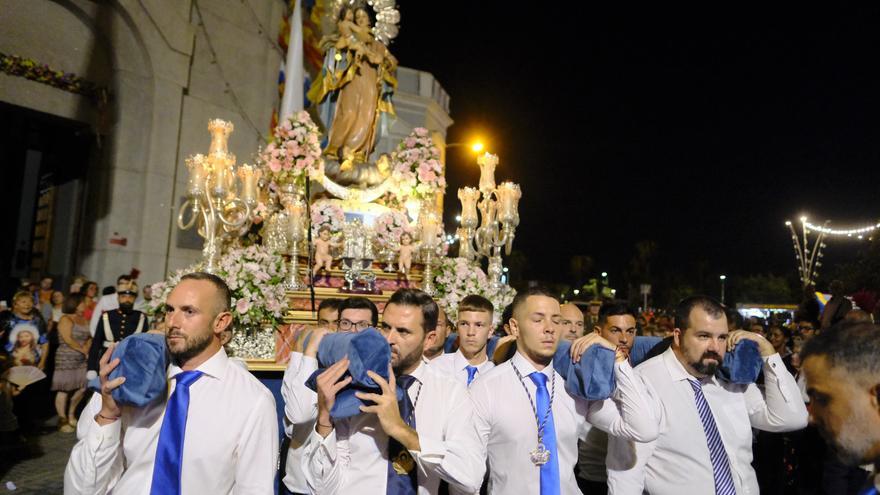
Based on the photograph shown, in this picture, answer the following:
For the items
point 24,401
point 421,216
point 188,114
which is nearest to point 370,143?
point 421,216

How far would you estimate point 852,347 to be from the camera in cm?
203

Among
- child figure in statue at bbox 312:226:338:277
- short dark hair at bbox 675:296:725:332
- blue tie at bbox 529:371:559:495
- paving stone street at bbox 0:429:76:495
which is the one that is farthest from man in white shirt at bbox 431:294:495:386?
paving stone street at bbox 0:429:76:495

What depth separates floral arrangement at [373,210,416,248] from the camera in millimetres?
9414

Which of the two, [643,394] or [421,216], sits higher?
[421,216]

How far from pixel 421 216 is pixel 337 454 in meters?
7.27

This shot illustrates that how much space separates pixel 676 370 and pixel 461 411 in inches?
65.6

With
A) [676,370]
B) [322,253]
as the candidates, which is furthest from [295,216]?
[676,370]

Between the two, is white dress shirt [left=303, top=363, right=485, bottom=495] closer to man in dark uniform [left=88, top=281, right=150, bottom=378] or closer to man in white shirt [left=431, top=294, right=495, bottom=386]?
man in white shirt [left=431, top=294, right=495, bottom=386]

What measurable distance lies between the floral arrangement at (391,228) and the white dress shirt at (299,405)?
220 inches

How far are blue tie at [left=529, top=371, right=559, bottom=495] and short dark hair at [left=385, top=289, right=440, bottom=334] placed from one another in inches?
27.2

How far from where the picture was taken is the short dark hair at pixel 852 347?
6.52 feet

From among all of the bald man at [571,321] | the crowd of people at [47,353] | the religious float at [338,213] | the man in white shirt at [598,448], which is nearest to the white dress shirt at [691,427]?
the man in white shirt at [598,448]

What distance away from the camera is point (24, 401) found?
8.13 meters

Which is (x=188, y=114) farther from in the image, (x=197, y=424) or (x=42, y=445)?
(x=197, y=424)
